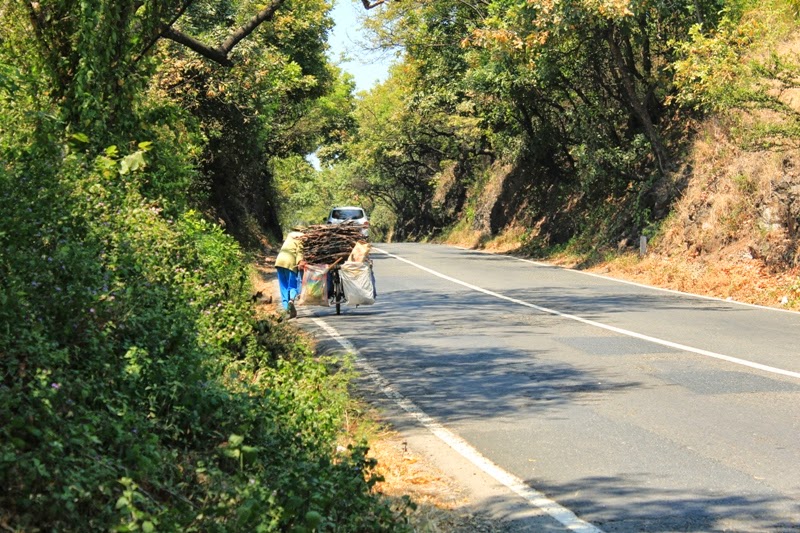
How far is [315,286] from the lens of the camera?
1617 cm

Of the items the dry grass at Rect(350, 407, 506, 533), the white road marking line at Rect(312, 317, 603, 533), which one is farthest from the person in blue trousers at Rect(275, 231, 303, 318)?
the dry grass at Rect(350, 407, 506, 533)

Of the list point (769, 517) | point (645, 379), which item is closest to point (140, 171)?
point (645, 379)

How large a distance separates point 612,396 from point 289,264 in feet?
24.3

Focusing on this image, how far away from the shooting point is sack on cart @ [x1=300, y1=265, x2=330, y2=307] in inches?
636

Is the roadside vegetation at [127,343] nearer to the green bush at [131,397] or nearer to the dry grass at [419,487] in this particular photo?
the green bush at [131,397]

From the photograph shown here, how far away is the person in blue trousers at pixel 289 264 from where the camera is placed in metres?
15.7

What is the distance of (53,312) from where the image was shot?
20.9 feet

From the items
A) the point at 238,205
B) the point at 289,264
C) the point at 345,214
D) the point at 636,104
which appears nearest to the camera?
the point at 289,264

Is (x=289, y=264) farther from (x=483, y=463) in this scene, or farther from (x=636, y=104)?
(x=636, y=104)

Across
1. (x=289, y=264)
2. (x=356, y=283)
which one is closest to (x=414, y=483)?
(x=289, y=264)

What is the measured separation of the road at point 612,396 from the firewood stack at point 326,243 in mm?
978

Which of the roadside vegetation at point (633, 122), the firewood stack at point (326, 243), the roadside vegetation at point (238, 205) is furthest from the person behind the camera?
the roadside vegetation at point (633, 122)

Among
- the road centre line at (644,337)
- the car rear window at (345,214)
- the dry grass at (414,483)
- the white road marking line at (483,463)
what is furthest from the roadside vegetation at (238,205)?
the road centre line at (644,337)

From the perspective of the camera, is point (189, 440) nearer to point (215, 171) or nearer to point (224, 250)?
point (224, 250)
